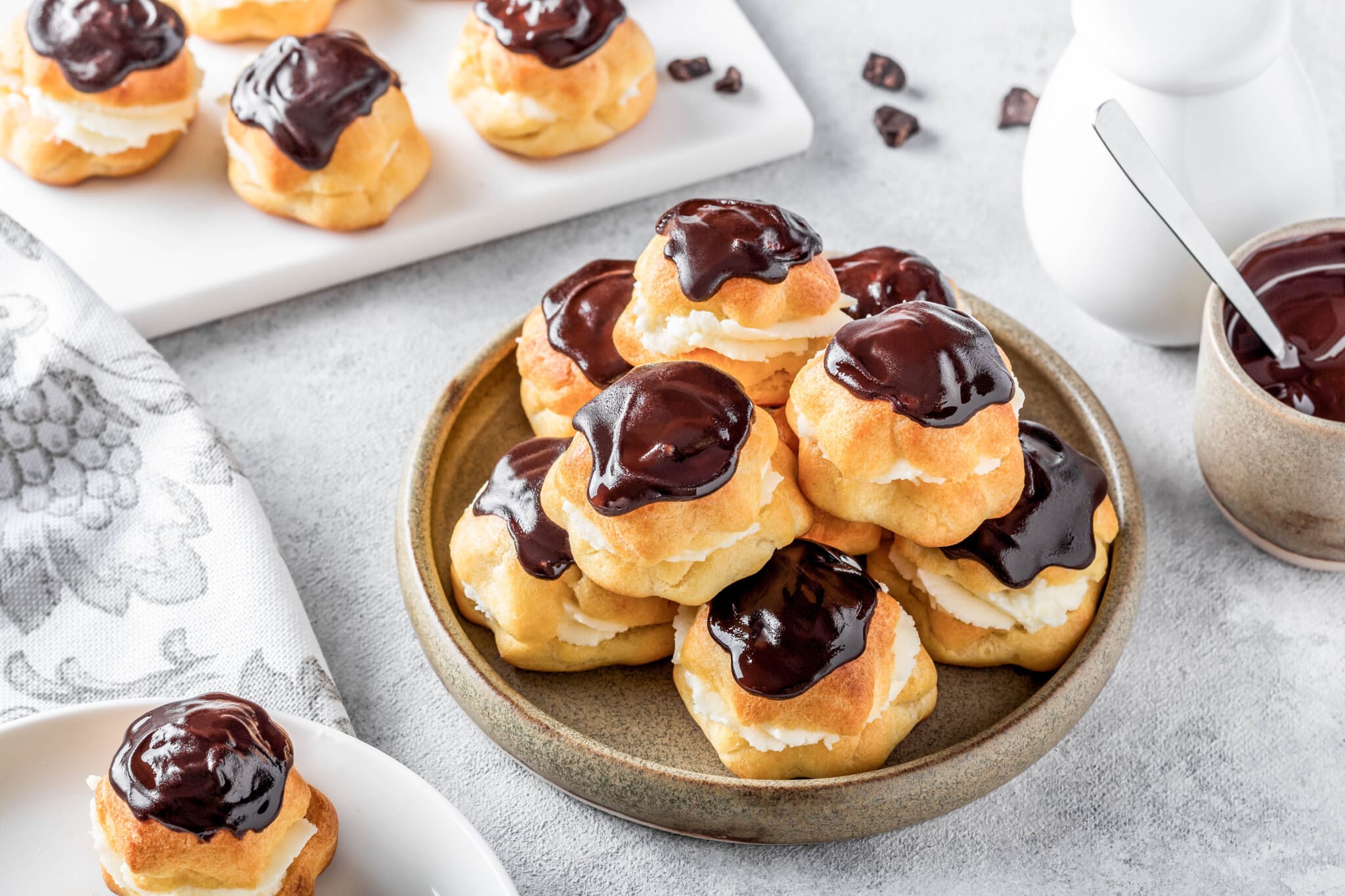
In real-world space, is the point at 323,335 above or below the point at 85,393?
below

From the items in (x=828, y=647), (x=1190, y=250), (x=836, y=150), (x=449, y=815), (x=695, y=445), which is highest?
(x=695, y=445)

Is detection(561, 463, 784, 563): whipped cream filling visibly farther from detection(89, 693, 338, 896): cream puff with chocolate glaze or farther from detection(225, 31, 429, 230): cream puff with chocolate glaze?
detection(225, 31, 429, 230): cream puff with chocolate glaze

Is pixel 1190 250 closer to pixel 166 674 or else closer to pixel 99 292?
pixel 166 674

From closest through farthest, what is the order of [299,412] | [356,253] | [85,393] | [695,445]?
1. [695,445]
2. [85,393]
3. [299,412]
4. [356,253]

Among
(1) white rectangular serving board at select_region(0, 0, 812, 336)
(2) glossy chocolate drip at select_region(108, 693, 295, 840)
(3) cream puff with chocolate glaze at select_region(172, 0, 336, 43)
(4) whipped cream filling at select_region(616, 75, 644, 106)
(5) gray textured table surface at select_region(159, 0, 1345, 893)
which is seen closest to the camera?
(2) glossy chocolate drip at select_region(108, 693, 295, 840)

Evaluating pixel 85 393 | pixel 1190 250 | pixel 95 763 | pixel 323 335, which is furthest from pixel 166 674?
pixel 1190 250

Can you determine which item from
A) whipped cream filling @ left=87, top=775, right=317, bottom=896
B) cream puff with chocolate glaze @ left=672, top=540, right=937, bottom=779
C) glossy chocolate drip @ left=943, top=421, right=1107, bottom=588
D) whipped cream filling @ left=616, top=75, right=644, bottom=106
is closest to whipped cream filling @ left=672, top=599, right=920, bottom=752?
cream puff with chocolate glaze @ left=672, top=540, right=937, bottom=779

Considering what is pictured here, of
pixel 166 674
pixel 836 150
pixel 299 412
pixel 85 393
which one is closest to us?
pixel 166 674
